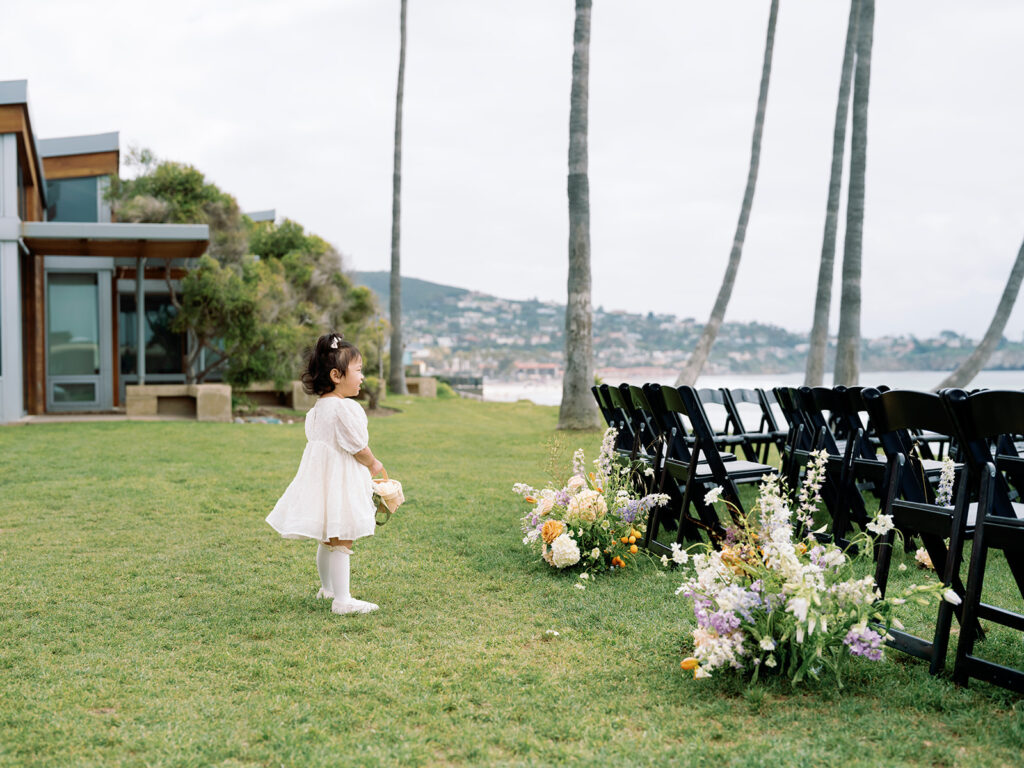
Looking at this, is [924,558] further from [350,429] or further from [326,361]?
[326,361]

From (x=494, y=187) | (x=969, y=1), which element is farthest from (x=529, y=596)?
(x=494, y=187)

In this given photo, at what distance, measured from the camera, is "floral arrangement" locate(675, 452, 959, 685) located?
2676mm

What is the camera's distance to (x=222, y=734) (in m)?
2.53

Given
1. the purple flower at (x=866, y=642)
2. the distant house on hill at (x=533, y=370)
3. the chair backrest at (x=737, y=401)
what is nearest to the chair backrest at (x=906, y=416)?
the purple flower at (x=866, y=642)

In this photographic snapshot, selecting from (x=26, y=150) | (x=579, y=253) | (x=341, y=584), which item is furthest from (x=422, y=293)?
(x=341, y=584)

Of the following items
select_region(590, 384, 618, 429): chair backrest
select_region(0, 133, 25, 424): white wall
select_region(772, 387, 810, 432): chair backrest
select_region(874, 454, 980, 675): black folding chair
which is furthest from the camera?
select_region(0, 133, 25, 424): white wall

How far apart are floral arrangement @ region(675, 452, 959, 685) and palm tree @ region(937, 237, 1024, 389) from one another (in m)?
13.1

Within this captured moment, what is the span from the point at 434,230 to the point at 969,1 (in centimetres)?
2782

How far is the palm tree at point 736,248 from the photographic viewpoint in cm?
1681

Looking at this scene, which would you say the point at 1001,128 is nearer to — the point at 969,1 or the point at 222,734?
the point at 969,1

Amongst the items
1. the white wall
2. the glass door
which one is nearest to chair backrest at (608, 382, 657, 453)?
the white wall

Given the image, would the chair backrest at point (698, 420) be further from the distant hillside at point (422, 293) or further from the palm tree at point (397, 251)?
the distant hillside at point (422, 293)

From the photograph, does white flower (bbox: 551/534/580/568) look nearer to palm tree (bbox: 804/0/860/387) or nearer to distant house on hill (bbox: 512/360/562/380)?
palm tree (bbox: 804/0/860/387)

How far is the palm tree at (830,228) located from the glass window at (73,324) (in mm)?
13968
